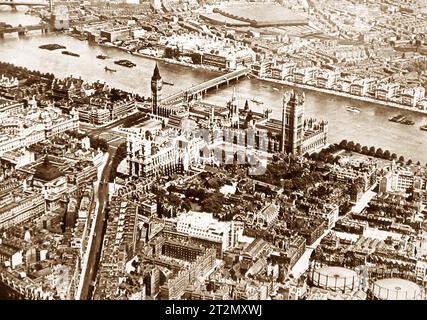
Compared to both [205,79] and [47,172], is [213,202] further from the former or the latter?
[205,79]

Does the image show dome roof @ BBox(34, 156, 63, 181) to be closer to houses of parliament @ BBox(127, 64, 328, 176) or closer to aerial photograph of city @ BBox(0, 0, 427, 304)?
aerial photograph of city @ BBox(0, 0, 427, 304)

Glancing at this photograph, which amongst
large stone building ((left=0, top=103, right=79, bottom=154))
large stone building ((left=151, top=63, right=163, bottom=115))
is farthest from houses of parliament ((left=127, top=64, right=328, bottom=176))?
large stone building ((left=0, top=103, right=79, bottom=154))

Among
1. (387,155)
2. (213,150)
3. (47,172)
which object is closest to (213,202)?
(213,150)

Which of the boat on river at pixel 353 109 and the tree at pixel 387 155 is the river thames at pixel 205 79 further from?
the tree at pixel 387 155

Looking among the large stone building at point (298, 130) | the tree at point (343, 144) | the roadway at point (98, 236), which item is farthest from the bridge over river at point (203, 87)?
the tree at point (343, 144)

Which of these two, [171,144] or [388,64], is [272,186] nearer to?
[171,144]

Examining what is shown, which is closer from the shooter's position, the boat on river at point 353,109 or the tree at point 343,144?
the tree at point 343,144
